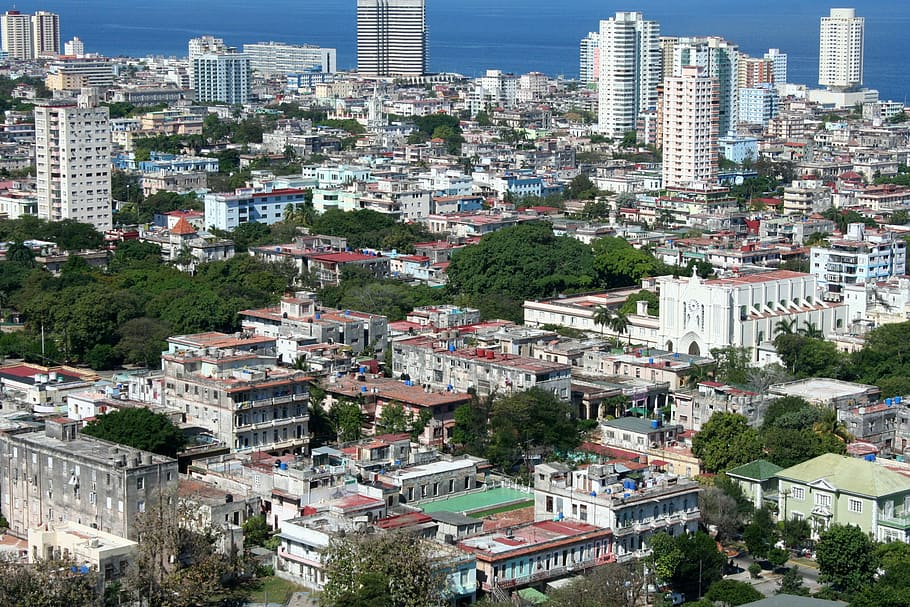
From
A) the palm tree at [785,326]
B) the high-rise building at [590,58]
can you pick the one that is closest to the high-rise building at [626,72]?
the high-rise building at [590,58]

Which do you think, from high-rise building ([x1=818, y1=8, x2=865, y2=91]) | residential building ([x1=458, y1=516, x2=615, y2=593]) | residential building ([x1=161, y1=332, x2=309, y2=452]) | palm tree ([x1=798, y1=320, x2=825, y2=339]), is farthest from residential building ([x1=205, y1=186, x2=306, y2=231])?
high-rise building ([x1=818, y1=8, x2=865, y2=91])

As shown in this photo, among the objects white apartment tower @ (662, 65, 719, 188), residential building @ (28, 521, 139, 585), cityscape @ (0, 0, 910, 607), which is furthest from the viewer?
white apartment tower @ (662, 65, 719, 188)

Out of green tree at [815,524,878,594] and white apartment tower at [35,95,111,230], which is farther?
white apartment tower at [35,95,111,230]

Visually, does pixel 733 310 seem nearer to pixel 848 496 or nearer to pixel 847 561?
pixel 848 496

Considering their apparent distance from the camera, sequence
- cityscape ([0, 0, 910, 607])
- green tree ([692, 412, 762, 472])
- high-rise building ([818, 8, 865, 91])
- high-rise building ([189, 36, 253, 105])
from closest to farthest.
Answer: cityscape ([0, 0, 910, 607])
green tree ([692, 412, 762, 472])
high-rise building ([189, 36, 253, 105])
high-rise building ([818, 8, 865, 91])

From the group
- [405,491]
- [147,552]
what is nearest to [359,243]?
[405,491]

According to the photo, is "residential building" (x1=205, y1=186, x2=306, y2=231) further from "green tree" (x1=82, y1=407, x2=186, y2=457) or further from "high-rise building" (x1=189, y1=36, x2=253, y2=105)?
"high-rise building" (x1=189, y1=36, x2=253, y2=105)

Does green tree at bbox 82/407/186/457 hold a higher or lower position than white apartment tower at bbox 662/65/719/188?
lower
